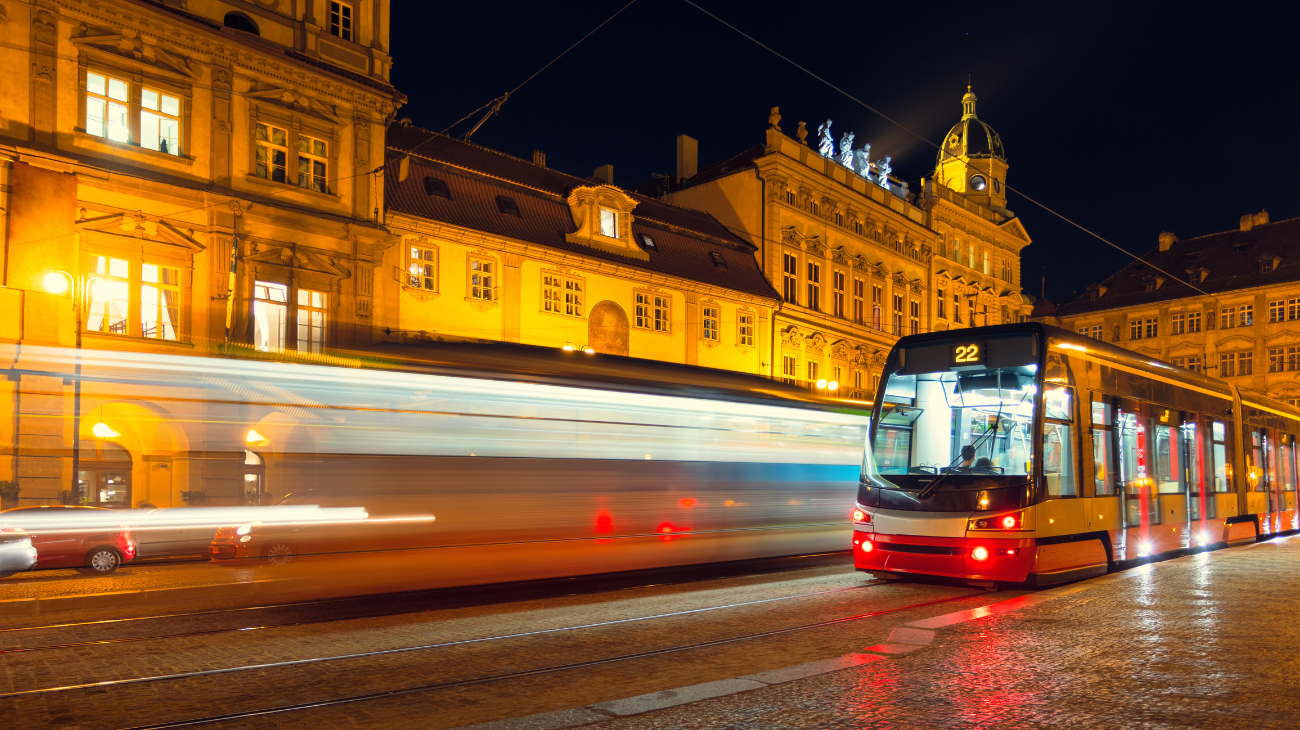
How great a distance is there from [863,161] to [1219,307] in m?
32.1

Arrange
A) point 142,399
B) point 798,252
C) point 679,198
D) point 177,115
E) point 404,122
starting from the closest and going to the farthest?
point 142,399, point 177,115, point 404,122, point 798,252, point 679,198

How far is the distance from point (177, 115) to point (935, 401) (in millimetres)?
20072

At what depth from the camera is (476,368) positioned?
1098 centimetres

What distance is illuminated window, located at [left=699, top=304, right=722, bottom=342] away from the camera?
37125 millimetres

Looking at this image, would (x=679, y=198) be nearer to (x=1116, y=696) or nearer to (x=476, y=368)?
(x=476, y=368)

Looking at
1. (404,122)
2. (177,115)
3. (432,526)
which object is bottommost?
(432,526)

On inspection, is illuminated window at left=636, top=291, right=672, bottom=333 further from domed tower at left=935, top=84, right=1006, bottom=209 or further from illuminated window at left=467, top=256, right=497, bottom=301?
domed tower at left=935, top=84, right=1006, bottom=209

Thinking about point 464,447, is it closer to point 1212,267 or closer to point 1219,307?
point 1219,307

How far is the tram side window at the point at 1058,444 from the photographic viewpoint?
10.9 metres

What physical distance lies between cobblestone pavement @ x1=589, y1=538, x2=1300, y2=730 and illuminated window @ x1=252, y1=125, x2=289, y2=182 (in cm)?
2178

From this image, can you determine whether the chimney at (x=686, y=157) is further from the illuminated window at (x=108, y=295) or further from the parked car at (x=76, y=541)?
the parked car at (x=76, y=541)

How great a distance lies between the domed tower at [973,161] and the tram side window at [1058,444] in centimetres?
4915

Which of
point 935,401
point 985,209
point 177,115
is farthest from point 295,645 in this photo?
point 985,209

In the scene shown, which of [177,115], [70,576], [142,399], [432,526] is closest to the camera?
[142,399]
